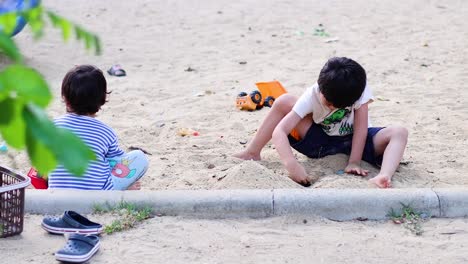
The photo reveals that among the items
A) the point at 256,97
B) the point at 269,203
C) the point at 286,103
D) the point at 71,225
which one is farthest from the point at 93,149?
the point at 256,97

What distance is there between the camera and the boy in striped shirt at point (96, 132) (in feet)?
12.7

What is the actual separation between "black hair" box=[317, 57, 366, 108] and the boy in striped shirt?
3.42ft

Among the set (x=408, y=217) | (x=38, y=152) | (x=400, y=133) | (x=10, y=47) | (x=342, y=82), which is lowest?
(x=408, y=217)

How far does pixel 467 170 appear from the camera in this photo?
4.44 meters

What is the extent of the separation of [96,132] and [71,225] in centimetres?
72

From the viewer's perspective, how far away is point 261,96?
19.0 feet

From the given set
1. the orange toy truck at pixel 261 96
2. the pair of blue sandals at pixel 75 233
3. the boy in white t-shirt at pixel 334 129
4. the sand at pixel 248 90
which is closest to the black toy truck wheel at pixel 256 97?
the orange toy truck at pixel 261 96

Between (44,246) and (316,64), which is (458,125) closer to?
(316,64)

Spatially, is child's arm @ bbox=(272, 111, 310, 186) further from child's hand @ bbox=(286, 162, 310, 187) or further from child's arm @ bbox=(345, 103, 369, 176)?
child's arm @ bbox=(345, 103, 369, 176)

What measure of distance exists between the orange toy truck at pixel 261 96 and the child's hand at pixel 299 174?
1541 mm

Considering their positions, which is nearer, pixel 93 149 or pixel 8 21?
pixel 8 21

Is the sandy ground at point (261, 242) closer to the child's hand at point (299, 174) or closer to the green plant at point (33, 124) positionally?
the child's hand at point (299, 174)

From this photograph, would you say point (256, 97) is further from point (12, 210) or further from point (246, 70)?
point (12, 210)

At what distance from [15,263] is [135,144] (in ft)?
6.56
